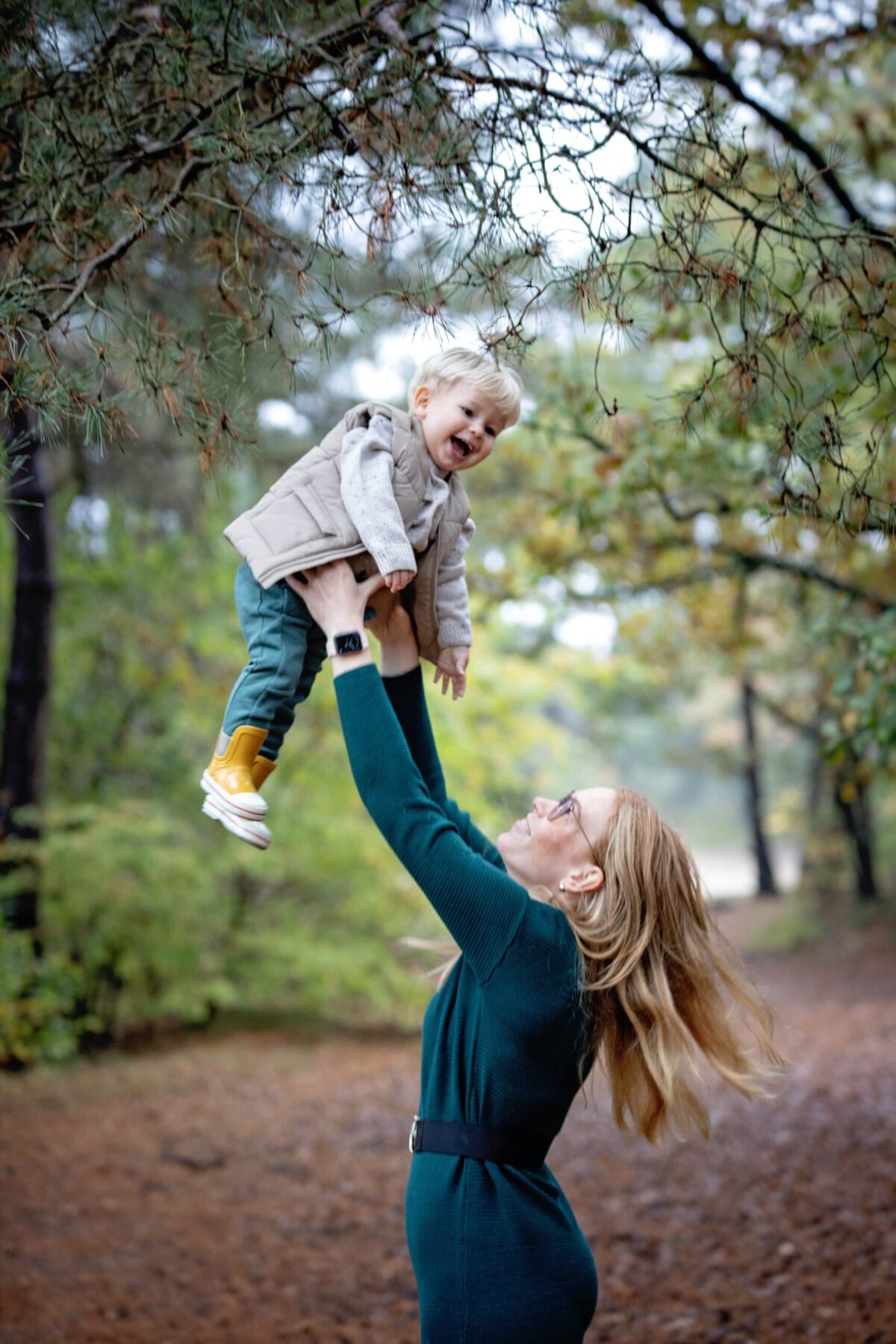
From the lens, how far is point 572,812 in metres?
2.29

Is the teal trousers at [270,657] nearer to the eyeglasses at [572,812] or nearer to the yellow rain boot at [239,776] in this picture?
the yellow rain boot at [239,776]

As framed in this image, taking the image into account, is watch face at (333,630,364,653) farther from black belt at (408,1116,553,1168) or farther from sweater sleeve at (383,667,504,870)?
black belt at (408,1116,553,1168)

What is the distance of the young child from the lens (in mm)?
2189

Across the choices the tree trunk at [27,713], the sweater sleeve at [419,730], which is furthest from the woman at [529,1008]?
the tree trunk at [27,713]

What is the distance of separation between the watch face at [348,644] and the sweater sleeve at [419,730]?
364 mm

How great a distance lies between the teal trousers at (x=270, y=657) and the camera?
2293 mm

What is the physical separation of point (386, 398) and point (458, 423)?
8955 millimetres

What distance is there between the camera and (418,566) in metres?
2.45

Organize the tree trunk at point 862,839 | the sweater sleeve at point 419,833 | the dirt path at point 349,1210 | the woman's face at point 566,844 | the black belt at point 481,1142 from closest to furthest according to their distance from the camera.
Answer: the sweater sleeve at point 419,833 < the black belt at point 481,1142 < the woman's face at point 566,844 < the dirt path at point 349,1210 < the tree trunk at point 862,839

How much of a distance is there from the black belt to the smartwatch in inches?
36.5

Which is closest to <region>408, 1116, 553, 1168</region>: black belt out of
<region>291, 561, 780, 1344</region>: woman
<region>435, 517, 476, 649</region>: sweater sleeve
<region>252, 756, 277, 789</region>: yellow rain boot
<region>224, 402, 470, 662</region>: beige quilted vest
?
<region>291, 561, 780, 1344</region>: woman

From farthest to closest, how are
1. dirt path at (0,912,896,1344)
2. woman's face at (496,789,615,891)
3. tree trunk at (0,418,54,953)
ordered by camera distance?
1. tree trunk at (0,418,54,953)
2. dirt path at (0,912,896,1344)
3. woman's face at (496,789,615,891)

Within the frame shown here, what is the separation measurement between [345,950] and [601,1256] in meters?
4.71

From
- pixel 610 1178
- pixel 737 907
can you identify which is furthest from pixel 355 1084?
pixel 737 907
